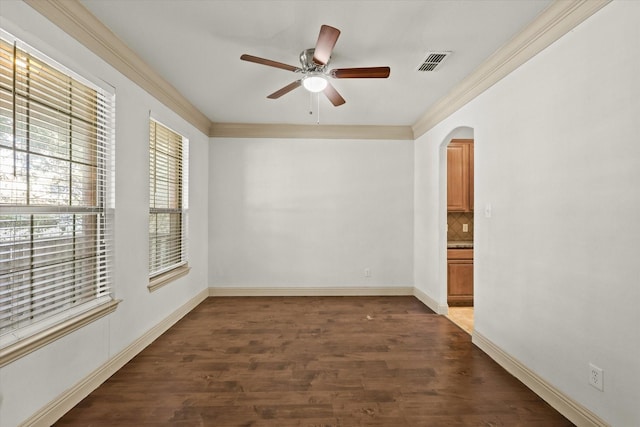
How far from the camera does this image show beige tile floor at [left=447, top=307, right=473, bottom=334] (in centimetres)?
371

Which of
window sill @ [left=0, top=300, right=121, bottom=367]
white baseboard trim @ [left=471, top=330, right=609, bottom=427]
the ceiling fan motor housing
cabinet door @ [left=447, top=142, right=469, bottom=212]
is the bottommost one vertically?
white baseboard trim @ [left=471, top=330, right=609, bottom=427]

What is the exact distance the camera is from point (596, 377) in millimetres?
1851

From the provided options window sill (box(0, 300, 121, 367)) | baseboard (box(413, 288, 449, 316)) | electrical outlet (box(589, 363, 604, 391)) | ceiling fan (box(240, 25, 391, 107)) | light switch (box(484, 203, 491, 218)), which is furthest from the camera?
baseboard (box(413, 288, 449, 316))

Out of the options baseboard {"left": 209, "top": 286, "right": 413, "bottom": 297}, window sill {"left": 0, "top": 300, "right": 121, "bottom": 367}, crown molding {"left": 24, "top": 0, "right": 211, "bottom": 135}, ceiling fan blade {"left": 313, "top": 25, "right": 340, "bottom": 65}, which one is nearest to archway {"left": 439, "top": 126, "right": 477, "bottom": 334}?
baseboard {"left": 209, "top": 286, "right": 413, "bottom": 297}

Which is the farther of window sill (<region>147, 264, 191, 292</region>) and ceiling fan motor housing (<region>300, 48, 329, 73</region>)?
window sill (<region>147, 264, 191, 292</region>)

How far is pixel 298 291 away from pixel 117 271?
2784 mm

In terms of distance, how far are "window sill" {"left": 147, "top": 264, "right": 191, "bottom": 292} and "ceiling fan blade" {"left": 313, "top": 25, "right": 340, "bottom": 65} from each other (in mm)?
2628

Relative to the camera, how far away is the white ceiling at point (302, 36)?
83.7 inches

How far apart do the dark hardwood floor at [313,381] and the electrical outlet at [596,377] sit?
0.36 meters

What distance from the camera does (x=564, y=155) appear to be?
82.2 inches

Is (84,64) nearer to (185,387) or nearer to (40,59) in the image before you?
(40,59)

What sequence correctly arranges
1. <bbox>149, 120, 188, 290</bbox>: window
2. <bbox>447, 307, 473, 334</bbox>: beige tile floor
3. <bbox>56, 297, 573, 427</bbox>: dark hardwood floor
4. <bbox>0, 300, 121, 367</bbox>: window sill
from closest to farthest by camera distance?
<bbox>0, 300, 121, 367</bbox>: window sill < <bbox>56, 297, 573, 427</bbox>: dark hardwood floor < <bbox>149, 120, 188, 290</bbox>: window < <bbox>447, 307, 473, 334</bbox>: beige tile floor

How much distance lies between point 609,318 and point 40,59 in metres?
3.63

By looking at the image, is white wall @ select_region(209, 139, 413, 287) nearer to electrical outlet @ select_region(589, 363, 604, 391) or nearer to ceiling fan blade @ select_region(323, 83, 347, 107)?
ceiling fan blade @ select_region(323, 83, 347, 107)
